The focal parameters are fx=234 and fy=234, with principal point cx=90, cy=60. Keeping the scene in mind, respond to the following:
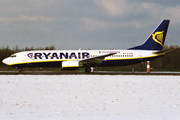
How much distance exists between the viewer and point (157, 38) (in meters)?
30.6

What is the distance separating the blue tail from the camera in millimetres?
30431

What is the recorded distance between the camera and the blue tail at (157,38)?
3043 centimetres

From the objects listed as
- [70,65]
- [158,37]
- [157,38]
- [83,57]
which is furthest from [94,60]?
[158,37]

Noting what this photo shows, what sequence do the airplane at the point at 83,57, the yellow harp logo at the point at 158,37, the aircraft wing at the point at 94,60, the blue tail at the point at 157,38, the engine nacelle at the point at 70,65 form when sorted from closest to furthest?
the engine nacelle at the point at 70,65
the aircraft wing at the point at 94,60
the airplane at the point at 83,57
the blue tail at the point at 157,38
the yellow harp logo at the point at 158,37

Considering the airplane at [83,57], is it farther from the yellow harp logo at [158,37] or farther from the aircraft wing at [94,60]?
the yellow harp logo at [158,37]

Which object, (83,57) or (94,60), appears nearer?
(94,60)

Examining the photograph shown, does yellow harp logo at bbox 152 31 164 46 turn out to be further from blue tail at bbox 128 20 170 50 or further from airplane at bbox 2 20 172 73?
airplane at bbox 2 20 172 73

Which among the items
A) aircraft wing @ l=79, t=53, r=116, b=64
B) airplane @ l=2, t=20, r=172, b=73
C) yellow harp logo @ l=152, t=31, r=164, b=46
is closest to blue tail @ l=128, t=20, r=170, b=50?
yellow harp logo @ l=152, t=31, r=164, b=46

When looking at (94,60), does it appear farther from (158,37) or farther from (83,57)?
(158,37)

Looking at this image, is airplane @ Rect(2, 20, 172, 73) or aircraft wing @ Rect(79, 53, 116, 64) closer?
aircraft wing @ Rect(79, 53, 116, 64)

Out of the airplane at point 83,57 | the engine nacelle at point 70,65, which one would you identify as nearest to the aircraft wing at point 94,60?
the airplane at point 83,57
